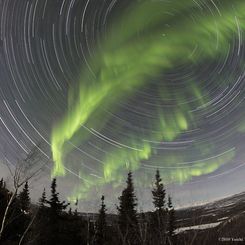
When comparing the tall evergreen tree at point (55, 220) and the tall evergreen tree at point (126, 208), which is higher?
the tall evergreen tree at point (126, 208)

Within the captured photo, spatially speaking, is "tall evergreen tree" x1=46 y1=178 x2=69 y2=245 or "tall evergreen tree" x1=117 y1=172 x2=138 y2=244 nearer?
"tall evergreen tree" x1=46 y1=178 x2=69 y2=245

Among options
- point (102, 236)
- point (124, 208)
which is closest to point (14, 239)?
point (102, 236)

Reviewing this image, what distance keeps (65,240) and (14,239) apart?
5314mm

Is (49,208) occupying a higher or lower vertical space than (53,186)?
lower

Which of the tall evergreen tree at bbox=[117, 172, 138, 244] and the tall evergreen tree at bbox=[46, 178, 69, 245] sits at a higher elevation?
the tall evergreen tree at bbox=[117, 172, 138, 244]

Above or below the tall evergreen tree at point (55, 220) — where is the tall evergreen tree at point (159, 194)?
Result: above

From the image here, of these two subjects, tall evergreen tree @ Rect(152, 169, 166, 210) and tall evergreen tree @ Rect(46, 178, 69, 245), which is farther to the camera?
tall evergreen tree @ Rect(152, 169, 166, 210)

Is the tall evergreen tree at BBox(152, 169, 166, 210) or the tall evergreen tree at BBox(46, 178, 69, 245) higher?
the tall evergreen tree at BBox(152, 169, 166, 210)

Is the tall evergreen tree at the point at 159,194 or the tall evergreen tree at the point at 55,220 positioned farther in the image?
the tall evergreen tree at the point at 159,194

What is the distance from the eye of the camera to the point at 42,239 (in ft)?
117

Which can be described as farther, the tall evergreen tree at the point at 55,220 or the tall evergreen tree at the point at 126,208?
the tall evergreen tree at the point at 126,208

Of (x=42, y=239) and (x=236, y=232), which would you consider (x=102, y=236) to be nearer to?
(x=42, y=239)

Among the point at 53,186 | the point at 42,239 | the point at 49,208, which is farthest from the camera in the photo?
the point at 53,186

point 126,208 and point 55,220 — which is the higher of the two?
point 126,208
